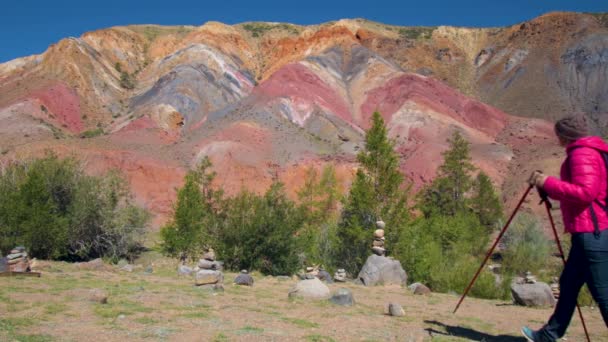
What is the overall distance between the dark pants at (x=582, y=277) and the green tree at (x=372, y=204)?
14.8 metres

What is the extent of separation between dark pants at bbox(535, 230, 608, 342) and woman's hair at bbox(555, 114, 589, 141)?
1.14 m

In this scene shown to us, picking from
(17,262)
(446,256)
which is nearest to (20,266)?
(17,262)

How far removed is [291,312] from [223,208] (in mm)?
17960

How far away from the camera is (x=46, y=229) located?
21.4 metres

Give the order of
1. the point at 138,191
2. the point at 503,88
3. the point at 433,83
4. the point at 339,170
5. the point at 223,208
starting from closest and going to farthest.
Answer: the point at 223,208 < the point at 138,191 < the point at 339,170 < the point at 433,83 < the point at 503,88

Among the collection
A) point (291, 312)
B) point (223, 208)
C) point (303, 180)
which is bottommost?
point (291, 312)

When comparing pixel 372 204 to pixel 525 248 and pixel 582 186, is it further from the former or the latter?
pixel 582 186

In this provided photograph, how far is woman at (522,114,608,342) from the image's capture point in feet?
16.2

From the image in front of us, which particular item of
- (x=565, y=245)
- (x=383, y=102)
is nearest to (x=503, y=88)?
(x=383, y=102)

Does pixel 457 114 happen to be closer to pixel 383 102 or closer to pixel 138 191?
pixel 383 102

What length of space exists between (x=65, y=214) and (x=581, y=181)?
25.7m

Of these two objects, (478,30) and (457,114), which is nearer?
(457,114)

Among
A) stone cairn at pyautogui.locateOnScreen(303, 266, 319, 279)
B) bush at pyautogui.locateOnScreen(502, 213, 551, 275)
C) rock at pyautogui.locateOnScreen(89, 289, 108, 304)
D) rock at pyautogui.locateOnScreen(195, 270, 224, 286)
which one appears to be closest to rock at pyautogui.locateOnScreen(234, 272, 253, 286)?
rock at pyautogui.locateOnScreen(195, 270, 224, 286)

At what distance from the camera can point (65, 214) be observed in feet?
81.8
